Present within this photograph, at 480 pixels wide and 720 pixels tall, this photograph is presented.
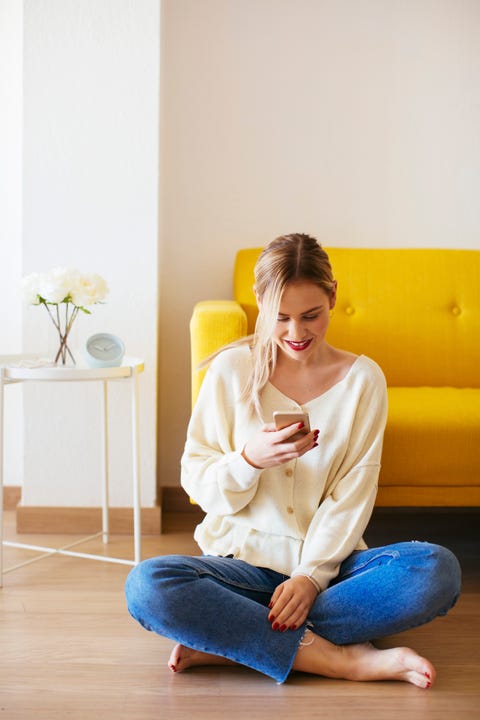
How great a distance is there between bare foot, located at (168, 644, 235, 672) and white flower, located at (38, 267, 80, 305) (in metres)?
0.99

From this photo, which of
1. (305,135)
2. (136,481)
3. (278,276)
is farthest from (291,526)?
(305,135)

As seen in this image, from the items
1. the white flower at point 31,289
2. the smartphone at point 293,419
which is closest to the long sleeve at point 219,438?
the smartphone at point 293,419

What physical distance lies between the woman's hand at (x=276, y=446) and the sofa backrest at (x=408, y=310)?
1.10 m

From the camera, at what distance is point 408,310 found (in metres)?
2.80

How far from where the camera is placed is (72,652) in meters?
1.83

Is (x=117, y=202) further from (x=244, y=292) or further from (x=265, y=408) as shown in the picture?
(x=265, y=408)

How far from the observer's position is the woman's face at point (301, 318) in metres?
1.77

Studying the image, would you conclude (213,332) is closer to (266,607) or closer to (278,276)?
(278,276)

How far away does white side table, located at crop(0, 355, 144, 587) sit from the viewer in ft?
7.37

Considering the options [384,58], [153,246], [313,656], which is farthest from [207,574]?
[384,58]

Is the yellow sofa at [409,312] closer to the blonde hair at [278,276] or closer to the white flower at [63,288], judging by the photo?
the white flower at [63,288]

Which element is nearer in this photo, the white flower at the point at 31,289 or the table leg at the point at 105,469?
the white flower at the point at 31,289

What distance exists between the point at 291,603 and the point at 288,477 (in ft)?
0.92

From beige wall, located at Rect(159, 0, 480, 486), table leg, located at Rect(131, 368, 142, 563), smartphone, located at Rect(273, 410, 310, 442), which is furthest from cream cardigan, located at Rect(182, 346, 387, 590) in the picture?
beige wall, located at Rect(159, 0, 480, 486)
